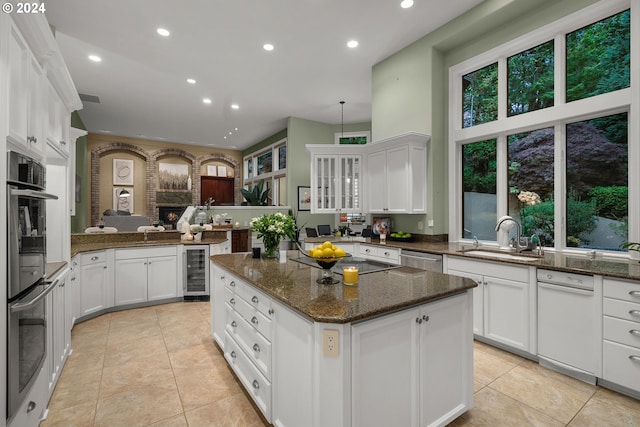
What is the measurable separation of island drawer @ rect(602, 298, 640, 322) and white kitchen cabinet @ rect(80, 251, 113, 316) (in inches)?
205

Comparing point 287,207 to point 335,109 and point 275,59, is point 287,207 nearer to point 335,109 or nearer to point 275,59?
point 335,109

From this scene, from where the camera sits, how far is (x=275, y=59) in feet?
15.1

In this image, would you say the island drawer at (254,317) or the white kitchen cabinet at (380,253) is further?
the white kitchen cabinet at (380,253)

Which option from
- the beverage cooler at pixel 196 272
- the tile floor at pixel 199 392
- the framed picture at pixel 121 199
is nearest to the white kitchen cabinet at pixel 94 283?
the tile floor at pixel 199 392

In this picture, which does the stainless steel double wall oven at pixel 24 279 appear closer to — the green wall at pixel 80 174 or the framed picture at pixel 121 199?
the green wall at pixel 80 174

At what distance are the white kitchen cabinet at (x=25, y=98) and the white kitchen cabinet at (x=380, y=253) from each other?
354cm

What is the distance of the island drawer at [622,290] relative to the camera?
6.82 feet

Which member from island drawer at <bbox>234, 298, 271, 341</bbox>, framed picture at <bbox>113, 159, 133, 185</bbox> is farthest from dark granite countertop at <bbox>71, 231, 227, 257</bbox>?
framed picture at <bbox>113, 159, 133, 185</bbox>

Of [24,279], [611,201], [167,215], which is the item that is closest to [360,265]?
[24,279]

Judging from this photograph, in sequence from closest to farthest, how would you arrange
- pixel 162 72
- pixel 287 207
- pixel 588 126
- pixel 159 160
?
pixel 588 126 < pixel 162 72 < pixel 287 207 < pixel 159 160

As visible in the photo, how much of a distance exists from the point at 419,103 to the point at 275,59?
2.27m

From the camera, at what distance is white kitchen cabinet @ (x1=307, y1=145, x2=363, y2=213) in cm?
507

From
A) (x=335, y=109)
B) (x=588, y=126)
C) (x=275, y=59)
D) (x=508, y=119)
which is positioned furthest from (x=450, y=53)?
(x=335, y=109)

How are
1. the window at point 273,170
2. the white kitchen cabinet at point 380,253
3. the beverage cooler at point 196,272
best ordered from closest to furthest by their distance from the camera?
the white kitchen cabinet at point 380,253
the beverage cooler at point 196,272
the window at point 273,170
